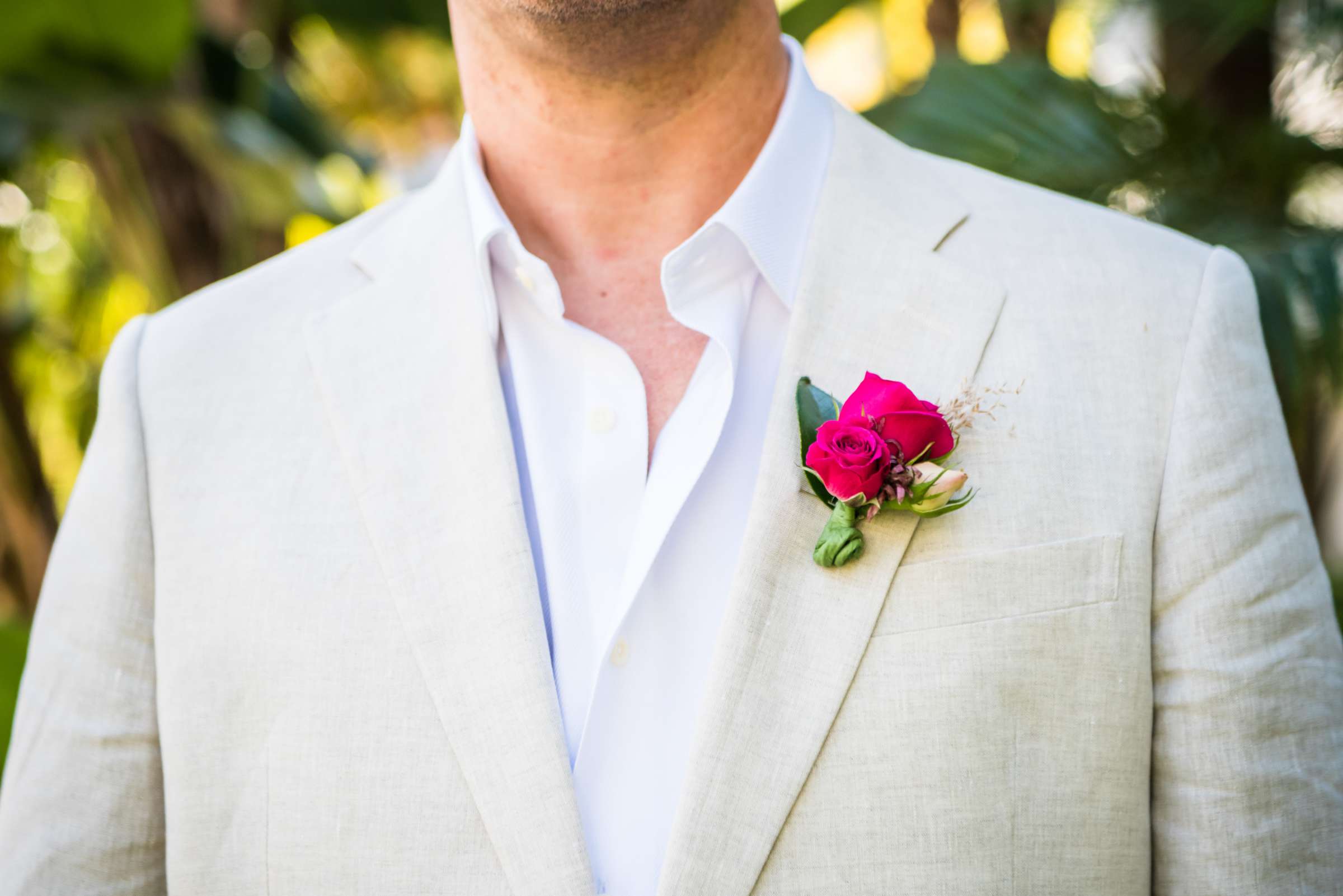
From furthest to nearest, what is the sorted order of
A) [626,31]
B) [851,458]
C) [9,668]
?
[9,668] → [626,31] → [851,458]

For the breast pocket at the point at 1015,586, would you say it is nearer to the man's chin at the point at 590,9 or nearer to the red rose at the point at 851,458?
the red rose at the point at 851,458

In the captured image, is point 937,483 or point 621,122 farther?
point 621,122

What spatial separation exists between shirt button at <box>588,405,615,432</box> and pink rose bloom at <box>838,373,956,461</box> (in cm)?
25

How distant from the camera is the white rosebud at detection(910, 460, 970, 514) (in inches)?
39.0

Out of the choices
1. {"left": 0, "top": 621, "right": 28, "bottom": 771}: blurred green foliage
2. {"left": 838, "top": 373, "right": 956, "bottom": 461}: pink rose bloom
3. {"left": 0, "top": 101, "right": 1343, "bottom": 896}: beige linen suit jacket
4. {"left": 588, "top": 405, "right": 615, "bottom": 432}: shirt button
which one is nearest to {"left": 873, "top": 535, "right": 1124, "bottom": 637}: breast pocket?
{"left": 0, "top": 101, "right": 1343, "bottom": 896}: beige linen suit jacket

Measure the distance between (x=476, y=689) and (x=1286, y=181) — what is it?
1.82 meters

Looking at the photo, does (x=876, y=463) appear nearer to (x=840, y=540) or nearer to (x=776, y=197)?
(x=840, y=540)

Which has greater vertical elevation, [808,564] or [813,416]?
[813,416]

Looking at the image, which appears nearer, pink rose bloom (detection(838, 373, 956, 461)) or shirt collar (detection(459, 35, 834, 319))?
pink rose bloom (detection(838, 373, 956, 461))

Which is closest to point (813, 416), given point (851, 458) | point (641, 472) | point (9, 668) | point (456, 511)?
point (851, 458)

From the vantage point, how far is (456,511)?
1113 millimetres

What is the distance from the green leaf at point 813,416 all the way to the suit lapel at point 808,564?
2cm

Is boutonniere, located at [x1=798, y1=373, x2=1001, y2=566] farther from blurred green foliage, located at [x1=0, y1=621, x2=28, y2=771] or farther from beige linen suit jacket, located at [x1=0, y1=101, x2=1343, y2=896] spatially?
blurred green foliage, located at [x1=0, y1=621, x2=28, y2=771]

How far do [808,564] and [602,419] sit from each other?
28cm
